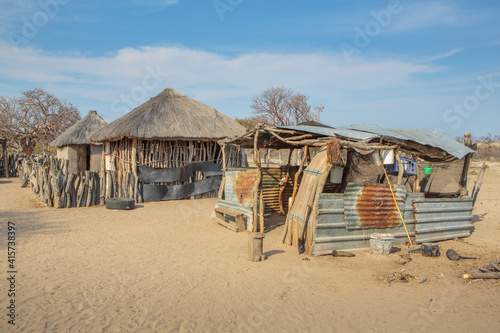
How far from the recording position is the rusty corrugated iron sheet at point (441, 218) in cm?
672

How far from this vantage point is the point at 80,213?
368 inches

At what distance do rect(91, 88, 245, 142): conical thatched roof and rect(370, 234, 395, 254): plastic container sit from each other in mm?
7811

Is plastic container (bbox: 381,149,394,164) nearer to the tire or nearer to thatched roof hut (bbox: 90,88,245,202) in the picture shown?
thatched roof hut (bbox: 90,88,245,202)

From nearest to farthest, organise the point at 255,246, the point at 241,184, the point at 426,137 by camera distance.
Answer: the point at 255,246 < the point at 426,137 < the point at 241,184

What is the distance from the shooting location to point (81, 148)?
700 inches

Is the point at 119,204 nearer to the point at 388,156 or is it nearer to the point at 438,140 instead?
the point at 388,156

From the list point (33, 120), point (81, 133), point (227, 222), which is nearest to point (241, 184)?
point (227, 222)

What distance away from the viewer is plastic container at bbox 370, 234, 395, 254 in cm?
589

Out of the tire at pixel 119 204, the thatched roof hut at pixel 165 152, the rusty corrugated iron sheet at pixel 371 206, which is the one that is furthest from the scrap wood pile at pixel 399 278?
the tire at pixel 119 204

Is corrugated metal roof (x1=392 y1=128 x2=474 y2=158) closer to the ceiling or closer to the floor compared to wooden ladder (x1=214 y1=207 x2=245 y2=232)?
closer to the ceiling

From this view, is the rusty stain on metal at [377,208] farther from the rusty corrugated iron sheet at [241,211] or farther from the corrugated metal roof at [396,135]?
the rusty corrugated iron sheet at [241,211]

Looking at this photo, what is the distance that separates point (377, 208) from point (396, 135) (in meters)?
1.88

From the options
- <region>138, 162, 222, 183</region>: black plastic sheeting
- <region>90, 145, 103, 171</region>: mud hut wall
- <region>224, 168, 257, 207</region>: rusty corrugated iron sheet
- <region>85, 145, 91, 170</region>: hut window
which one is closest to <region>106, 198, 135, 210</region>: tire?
<region>138, 162, 222, 183</region>: black plastic sheeting

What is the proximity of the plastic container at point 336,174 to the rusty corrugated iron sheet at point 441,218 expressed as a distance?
59.5 inches
